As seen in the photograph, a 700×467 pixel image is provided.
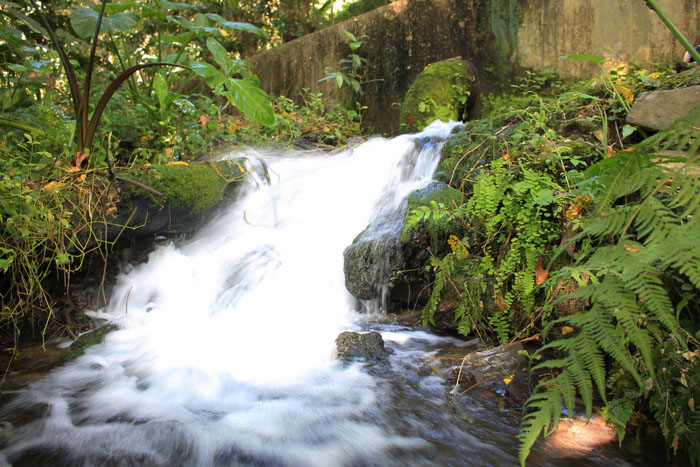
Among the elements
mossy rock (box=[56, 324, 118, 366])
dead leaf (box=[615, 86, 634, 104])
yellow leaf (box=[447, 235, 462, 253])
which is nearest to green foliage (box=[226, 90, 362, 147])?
mossy rock (box=[56, 324, 118, 366])

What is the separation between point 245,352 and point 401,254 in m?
1.39

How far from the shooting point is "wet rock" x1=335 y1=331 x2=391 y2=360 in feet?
9.89

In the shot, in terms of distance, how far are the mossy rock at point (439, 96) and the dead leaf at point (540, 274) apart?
3.78m

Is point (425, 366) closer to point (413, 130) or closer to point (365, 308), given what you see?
point (365, 308)

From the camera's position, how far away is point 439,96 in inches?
245

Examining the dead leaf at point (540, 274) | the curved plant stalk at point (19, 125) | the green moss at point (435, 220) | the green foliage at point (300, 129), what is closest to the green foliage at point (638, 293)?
the dead leaf at point (540, 274)

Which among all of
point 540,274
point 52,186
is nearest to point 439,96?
point 540,274

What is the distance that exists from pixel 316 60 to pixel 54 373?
7.22 m

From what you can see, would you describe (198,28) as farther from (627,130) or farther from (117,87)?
(627,130)

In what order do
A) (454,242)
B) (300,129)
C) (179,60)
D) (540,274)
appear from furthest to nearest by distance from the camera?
(300,129) < (179,60) < (454,242) < (540,274)

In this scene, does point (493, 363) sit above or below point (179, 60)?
below

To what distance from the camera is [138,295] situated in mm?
4098

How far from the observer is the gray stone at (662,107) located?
2.93 m

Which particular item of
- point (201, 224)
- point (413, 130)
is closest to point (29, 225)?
point (201, 224)
